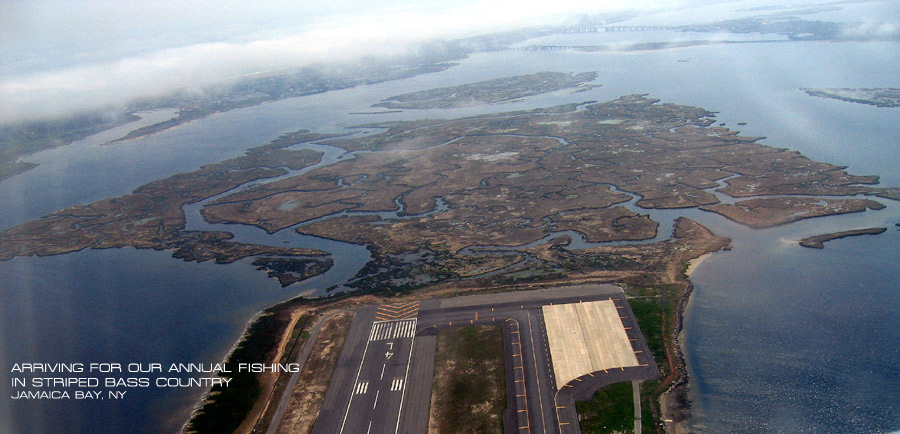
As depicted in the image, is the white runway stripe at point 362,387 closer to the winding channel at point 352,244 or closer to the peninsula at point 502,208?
the peninsula at point 502,208

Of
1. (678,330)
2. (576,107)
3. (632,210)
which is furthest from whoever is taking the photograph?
(576,107)

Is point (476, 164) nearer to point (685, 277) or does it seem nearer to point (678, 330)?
point (685, 277)

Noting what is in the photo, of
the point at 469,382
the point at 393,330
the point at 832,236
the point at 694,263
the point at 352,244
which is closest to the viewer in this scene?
the point at 469,382

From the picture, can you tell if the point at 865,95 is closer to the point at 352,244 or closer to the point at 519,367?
the point at 352,244

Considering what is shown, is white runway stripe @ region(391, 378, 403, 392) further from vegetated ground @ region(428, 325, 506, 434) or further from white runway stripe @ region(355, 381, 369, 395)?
vegetated ground @ region(428, 325, 506, 434)

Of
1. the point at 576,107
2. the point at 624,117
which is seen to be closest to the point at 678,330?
the point at 624,117

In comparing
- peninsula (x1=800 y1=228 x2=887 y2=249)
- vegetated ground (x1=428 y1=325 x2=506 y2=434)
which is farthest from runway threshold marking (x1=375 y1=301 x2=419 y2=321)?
peninsula (x1=800 y1=228 x2=887 y2=249)

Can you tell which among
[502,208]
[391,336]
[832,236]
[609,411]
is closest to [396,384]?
[391,336]
